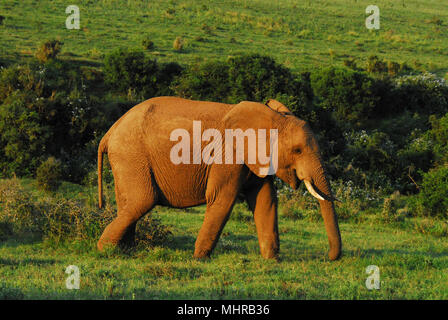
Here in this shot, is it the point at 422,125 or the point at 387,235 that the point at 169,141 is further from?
the point at 422,125

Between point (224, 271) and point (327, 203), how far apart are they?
1.96 meters

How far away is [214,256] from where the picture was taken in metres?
9.70

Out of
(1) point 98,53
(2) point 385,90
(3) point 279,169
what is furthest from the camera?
(1) point 98,53

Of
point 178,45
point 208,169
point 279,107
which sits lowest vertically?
point 208,169

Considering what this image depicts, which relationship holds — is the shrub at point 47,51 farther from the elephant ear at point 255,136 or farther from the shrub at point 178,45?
the elephant ear at point 255,136

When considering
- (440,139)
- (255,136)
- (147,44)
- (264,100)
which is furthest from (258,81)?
(255,136)

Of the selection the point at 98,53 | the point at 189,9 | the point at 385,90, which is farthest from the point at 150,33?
the point at 385,90

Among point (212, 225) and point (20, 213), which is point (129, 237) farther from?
point (20, 213)

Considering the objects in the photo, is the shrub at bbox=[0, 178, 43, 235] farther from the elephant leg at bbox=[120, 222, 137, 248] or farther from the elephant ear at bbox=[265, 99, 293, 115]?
the elephant ear at bbox=[265, 99, 293, 115]

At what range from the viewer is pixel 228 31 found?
149ft

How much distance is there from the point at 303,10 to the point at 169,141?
52783 mm

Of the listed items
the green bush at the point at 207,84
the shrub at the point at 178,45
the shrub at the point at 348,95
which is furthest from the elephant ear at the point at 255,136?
the shrub at the point at 178,45

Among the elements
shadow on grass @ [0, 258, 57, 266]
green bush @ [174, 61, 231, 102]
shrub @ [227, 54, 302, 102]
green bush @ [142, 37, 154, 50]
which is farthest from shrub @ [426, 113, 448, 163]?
green bush @ [142, 37, 154, 50]

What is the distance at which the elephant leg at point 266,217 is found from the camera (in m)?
9.73
